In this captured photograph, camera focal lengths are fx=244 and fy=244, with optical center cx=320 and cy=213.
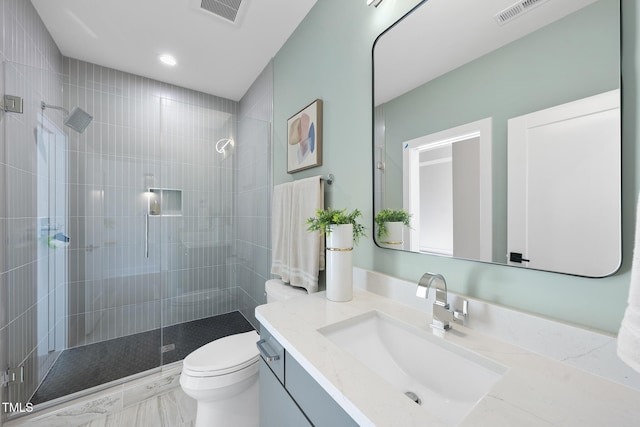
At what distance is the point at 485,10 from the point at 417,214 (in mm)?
671

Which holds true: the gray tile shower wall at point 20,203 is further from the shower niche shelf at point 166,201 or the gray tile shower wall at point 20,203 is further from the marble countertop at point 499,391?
the marble countertop at point 499,391

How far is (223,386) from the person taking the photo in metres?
1.14

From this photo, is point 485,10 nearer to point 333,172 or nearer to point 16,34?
point 333,172

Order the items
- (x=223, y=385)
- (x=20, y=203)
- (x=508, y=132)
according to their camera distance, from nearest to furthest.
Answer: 1. (x=508, y=132)
2. (x=223, y=385)
3. (x=20, y=203)

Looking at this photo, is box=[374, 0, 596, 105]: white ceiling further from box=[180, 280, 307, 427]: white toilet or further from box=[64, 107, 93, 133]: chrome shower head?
box=[64, 107, 93, 133]: chrome shower head

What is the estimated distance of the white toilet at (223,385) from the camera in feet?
3.70

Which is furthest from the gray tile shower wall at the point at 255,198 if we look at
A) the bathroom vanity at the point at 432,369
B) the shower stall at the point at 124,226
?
the bathroom vanity at the point at 432,369

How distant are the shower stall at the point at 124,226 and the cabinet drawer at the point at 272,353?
1281 mm

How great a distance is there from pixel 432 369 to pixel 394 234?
49cm

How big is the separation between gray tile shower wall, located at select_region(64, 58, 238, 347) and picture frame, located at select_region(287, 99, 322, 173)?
80cm

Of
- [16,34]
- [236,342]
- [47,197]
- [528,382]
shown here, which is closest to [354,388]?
[528,382]

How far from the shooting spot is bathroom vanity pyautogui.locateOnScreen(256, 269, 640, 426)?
0.44 m

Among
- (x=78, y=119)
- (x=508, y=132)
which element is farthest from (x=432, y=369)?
(x=78, y=119)

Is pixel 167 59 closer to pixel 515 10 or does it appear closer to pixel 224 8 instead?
pixel 224 8
